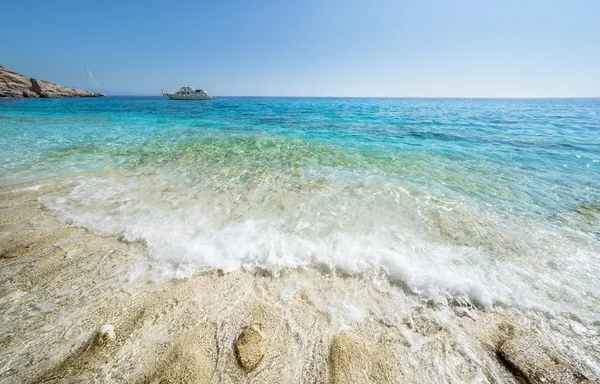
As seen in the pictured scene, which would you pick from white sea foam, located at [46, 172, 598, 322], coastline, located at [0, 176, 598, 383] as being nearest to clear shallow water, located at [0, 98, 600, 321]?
white sea foam, located at [46, 172, 598, 322]

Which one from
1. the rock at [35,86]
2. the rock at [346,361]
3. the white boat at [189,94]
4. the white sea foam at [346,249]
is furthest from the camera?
the rock at [35,86]

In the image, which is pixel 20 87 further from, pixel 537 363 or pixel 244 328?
pixel 537 363

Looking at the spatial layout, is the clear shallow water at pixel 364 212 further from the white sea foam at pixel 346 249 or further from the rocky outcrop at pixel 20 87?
the rocky outcrop at pixel 20 87

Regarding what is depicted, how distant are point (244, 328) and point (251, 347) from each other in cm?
27

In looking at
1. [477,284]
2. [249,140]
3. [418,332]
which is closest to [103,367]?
[418,332]

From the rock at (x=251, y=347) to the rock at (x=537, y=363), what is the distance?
263 cm

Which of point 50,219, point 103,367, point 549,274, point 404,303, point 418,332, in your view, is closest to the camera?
point 103,367

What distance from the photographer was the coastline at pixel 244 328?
7.35 feet

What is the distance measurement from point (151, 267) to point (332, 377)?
10.1ft

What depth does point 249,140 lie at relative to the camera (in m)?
14.4

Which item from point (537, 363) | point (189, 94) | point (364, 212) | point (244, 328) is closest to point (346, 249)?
point (364, 212)

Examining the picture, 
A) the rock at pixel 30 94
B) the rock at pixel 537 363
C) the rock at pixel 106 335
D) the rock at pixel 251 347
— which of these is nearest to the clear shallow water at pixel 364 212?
the rock at pixel 537 363

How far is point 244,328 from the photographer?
2648 millimetres

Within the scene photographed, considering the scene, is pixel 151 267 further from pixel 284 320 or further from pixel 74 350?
pixel 284 320
